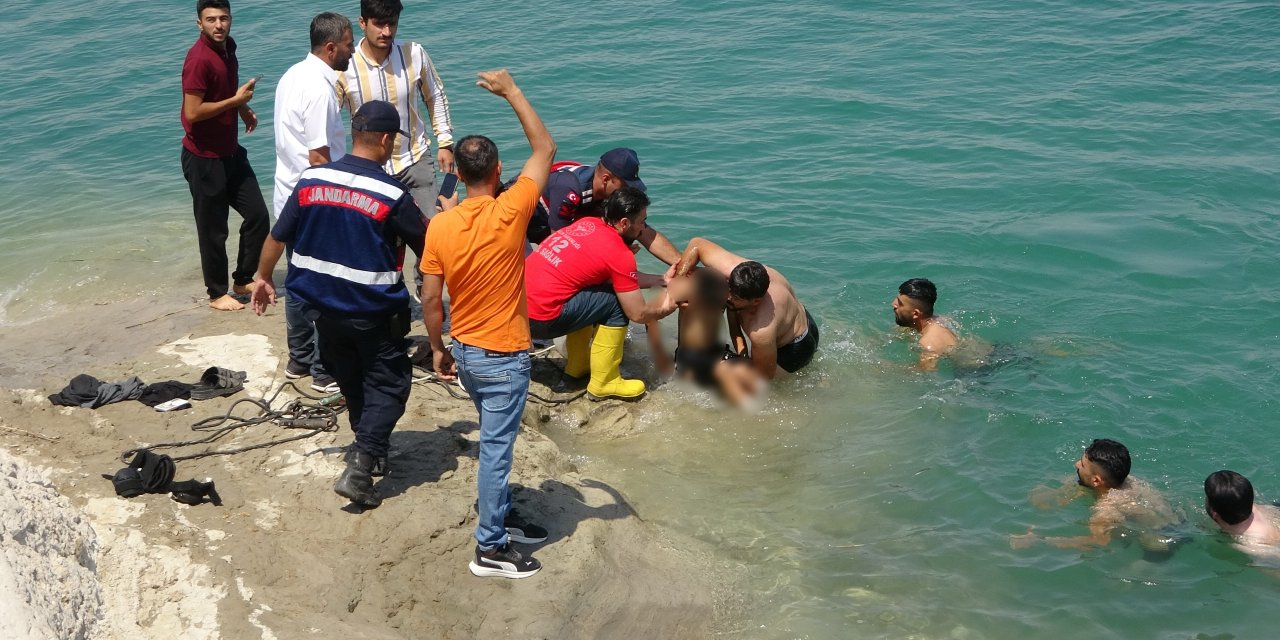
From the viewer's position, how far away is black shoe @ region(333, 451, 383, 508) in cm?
547

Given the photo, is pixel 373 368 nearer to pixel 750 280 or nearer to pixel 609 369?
pixel 609 369

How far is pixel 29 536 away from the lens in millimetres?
4398

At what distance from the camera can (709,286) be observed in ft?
24.6

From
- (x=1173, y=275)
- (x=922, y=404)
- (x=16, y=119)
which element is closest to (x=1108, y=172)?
(x=1173, y=275)

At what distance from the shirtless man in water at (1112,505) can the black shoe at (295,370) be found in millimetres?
4527

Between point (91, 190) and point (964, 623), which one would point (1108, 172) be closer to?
point (964, 623)

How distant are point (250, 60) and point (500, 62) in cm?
393

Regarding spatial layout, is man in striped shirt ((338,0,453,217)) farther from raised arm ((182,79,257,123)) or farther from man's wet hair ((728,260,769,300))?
man's wet hair ((728,260,769,300))

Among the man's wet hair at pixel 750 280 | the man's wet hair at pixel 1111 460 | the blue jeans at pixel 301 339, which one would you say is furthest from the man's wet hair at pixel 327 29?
the man's wet hair at pixel 1111 460

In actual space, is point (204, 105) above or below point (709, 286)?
above

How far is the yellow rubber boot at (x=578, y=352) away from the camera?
7.71 m

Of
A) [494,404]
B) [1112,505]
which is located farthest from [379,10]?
[1112,505]

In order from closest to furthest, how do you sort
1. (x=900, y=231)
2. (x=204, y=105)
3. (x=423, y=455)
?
(x=423, y=455) → (x=204, y=105) → (x=900, y=231)

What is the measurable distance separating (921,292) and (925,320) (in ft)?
0.87
